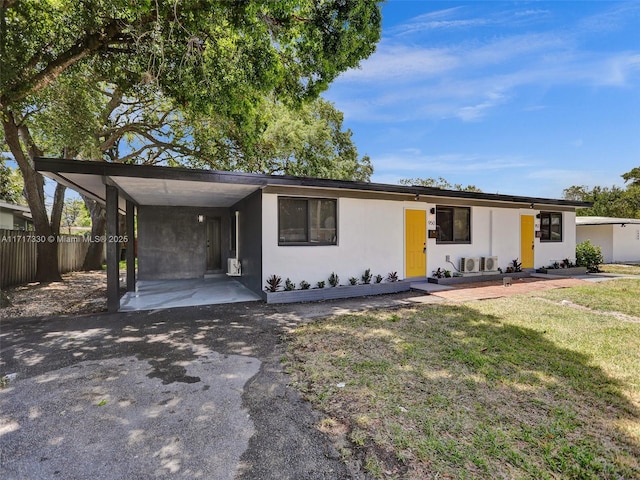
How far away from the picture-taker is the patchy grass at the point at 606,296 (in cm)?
620

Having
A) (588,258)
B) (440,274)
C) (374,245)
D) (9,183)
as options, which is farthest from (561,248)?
(9,183)

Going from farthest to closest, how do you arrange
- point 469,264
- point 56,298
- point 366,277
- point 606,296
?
point 469,264 → point 366,277 → point 56,298 → point 606,296

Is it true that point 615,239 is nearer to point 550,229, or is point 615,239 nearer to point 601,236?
point 601,236

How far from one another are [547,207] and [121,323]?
539 inches

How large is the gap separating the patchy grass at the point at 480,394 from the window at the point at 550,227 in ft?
24.5

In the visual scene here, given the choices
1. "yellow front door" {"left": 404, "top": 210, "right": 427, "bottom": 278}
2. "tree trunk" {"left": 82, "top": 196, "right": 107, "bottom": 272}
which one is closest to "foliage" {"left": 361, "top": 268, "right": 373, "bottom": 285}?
"yellow front door" {"left": 404, "top": 210, "right": 427, "bottom": 278}

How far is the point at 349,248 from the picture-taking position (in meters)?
8.14

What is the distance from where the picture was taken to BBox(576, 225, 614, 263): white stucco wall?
643 inches

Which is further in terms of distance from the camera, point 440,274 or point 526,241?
point 526,241

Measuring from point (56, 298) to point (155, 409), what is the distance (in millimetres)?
7248

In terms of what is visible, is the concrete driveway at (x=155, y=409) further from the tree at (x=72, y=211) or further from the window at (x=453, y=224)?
the tree at (x=72, y=211)

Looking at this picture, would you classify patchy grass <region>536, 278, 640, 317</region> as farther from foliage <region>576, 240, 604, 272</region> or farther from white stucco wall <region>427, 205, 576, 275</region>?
foliage <region>576, 240, 604, 272</region>

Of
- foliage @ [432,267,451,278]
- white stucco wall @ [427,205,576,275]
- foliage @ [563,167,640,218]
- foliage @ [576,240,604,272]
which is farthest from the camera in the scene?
foliage @ [563,167,640,218]

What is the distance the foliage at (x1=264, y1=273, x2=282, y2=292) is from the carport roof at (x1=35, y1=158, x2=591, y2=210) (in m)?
2.09
